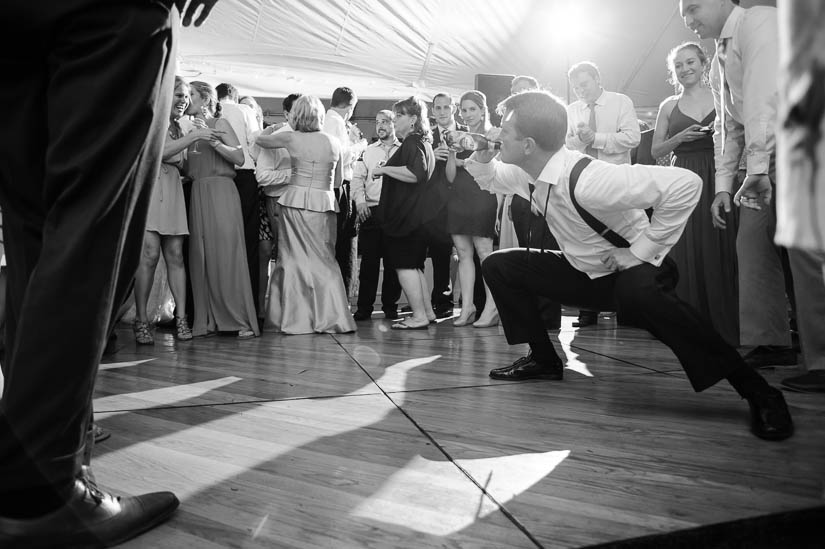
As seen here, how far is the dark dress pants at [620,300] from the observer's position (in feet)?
5.36

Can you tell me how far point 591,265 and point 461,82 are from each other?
22.2ft

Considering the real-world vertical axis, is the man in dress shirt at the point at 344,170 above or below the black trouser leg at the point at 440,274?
above

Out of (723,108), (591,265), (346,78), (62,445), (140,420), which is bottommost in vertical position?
(140,420)

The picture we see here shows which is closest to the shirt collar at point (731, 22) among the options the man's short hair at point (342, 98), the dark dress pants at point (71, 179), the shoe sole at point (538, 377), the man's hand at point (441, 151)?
the shoe sole at point (538, 377)

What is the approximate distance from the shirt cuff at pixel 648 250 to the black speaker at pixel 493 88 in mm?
3110

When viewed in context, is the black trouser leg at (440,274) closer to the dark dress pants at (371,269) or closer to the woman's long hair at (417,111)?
the dark dress pants at (371,269)

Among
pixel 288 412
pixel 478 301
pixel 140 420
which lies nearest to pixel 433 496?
pixel 288 412

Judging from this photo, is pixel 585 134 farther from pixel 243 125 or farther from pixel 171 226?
pixel 171 226

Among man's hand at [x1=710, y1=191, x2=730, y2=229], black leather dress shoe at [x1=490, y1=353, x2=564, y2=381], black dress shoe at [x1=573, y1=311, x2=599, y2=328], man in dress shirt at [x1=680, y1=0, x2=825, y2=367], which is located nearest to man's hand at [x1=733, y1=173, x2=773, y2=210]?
man in dress shirt at [x1=680, y1=0, x2=825, y2=367]

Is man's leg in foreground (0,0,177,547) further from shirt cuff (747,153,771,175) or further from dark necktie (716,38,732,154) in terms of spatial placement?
dark necktie (716,38,732,154)

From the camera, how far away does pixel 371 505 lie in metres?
1.03

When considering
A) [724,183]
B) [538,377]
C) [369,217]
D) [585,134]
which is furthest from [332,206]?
[724,183]

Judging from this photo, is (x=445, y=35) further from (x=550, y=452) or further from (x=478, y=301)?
(x=550, y=452)

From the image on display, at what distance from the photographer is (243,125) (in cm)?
403
